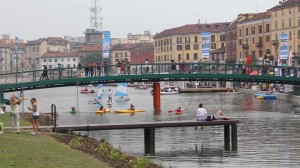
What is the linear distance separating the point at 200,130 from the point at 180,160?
67.8 ft

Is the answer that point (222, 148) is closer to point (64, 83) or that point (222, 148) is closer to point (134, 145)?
point (134, 145)

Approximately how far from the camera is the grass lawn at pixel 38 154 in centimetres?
2812

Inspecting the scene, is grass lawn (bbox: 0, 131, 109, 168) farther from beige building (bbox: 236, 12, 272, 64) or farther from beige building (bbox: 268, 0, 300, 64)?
beige building (bbox: 236, 12, 272, 64)

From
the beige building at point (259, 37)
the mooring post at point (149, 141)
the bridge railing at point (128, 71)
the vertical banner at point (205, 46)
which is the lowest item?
the mooring post at point (149, 141)

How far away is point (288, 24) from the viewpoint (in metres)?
A: 176

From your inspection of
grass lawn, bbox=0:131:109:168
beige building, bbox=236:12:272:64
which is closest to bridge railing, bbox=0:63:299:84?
grass lawn, bbox=0:131:109:168

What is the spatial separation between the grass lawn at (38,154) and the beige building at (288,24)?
133 meters

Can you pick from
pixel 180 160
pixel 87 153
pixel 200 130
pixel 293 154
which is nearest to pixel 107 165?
pixel 87 153

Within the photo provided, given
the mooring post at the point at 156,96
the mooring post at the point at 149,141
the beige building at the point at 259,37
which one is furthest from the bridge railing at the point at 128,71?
the beige building at the point at 259,37

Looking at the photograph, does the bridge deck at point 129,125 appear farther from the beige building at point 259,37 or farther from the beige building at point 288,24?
the beige building at point 259,37

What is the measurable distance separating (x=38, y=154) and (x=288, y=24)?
15127cm

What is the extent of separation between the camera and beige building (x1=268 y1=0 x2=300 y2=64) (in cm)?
17050

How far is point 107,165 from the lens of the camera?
31.2m

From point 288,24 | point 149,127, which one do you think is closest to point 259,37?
point 288,24
